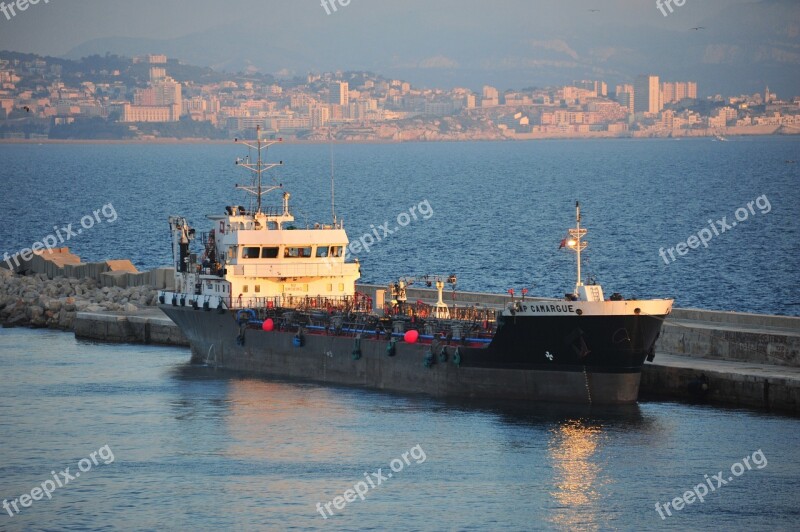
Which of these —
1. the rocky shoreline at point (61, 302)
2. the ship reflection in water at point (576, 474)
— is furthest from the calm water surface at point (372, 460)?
the rocky shoreline at point (61, 302)

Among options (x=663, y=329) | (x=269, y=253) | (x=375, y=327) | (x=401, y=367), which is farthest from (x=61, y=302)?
(x=663, y=329)

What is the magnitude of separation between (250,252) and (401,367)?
898cm

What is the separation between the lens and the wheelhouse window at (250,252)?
49.7 metres

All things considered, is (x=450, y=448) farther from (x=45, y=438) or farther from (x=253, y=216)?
(x=253, y=216)

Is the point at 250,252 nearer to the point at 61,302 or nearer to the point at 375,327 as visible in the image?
the point at 375,327

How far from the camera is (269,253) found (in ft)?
164

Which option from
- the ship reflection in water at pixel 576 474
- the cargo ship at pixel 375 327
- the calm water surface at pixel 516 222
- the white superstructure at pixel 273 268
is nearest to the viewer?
the ship reflection in water at pixel 576 474

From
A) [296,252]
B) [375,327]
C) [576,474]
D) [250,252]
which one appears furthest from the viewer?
[296,252]

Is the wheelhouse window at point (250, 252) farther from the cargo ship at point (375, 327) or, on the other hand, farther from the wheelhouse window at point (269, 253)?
the wheelhouse window at point (269, 253)

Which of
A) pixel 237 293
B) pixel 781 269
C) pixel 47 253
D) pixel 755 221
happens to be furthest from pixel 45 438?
pixel 755 221

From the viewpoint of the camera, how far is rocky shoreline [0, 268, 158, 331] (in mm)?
61500

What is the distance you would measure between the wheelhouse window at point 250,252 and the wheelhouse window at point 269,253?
181 millimetres

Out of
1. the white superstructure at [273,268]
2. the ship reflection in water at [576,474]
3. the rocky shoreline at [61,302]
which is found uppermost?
the white superstructure at [273,268]

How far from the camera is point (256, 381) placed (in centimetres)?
4712
